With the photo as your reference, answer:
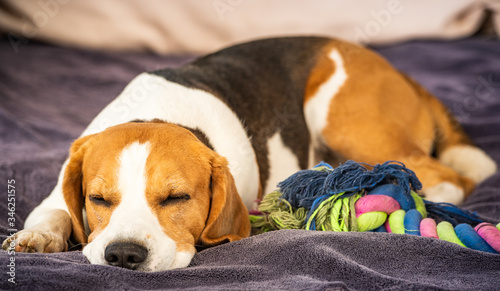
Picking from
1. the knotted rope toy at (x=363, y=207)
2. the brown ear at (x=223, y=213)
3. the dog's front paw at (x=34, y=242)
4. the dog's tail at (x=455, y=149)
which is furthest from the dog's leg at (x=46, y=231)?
the dog's tail at (x=455, y=149)

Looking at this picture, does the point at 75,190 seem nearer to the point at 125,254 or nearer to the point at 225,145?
the point at 125,254

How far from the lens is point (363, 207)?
86.4 inches

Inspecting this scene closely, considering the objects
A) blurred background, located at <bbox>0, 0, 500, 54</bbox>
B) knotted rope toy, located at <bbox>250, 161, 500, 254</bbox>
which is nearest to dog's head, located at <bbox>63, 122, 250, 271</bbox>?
knotted rope toy, located at <bbox>250, 161, 500, 254</bbox>

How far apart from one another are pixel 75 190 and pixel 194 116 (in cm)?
67

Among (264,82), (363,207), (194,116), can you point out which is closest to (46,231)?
(194,116)

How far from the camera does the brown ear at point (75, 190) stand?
217 cm

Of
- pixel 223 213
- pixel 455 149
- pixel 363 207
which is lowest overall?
pixel 455 149

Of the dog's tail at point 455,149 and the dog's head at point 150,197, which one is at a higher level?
the dog's head at point 150,197

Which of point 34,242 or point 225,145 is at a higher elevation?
point 225,145

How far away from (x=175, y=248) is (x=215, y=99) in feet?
3.63

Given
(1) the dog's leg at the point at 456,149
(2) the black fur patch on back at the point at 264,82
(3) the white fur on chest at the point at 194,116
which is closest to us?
(3) the white fur on chest at the point at 194,116

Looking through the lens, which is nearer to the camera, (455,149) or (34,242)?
(34,242)

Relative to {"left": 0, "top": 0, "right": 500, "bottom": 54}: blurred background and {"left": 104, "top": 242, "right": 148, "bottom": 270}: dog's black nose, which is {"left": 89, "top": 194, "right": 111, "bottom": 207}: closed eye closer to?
{"left": 104, "top": 242, "right": 148, "bottom": 270}: dog's black nose

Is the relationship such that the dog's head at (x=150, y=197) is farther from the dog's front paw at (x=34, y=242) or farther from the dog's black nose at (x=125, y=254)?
the dog's front paw at (x=34, y=242)
